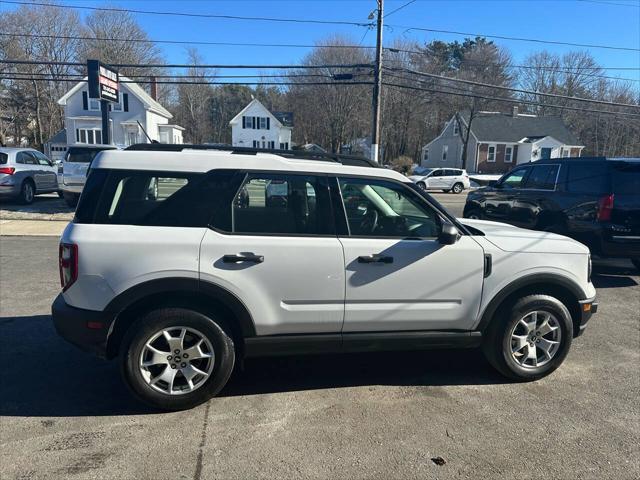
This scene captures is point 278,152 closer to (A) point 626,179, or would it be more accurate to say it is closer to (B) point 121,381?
(B) point 121,381

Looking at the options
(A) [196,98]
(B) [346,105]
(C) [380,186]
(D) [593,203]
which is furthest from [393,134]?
(C) [380,186]

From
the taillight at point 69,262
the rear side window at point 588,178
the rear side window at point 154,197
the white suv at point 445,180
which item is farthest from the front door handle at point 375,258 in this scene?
the white suv at point 445,180

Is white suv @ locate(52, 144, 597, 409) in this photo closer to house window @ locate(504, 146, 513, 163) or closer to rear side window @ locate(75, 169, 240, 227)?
rear side window @ locate(75, 169, 240, 227)

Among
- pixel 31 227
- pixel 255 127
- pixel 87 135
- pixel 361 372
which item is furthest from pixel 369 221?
pixel 255 127

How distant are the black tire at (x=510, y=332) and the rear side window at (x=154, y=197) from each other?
2386mm

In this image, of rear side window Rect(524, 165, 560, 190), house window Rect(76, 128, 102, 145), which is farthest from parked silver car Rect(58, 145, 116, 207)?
house window Rect(76, 128, 102, 145)

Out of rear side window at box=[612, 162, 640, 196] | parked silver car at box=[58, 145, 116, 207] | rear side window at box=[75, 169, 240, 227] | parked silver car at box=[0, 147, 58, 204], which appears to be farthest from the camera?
parked silver car at box=[0, 147, 58, 204]

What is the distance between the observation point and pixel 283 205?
360 centimetres

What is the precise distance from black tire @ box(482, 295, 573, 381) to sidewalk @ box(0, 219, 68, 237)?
10.4 m

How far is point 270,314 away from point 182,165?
1.26m

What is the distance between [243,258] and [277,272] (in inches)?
10.5

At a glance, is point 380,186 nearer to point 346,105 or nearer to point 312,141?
point 346,105

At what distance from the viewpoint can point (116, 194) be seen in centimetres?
331

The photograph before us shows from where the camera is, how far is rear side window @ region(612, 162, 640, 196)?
6.99 meters
